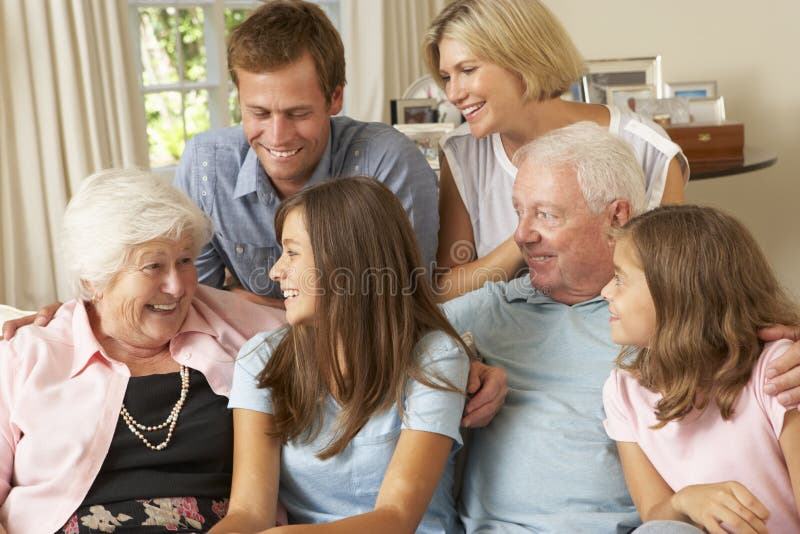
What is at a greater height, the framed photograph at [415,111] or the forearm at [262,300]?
the framed photograph at [415,111]

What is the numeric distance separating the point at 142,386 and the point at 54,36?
7.91 ft

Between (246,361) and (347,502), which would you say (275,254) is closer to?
(246,361)

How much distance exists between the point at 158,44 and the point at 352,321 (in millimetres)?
3236

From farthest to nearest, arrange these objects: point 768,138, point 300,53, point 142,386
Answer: point 768,138
point 300,53
point 142,386

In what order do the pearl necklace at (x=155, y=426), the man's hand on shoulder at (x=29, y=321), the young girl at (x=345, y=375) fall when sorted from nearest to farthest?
the young girl at (x=345, y=375)
the pearl necklace at (x=155, y=426)
the man's hand on shoulder at (x=29, y=321)

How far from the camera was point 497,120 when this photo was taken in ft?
7.54

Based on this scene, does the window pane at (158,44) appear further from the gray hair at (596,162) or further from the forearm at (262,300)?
the gray hair at (596,162)

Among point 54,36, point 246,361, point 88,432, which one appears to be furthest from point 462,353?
point 54,36

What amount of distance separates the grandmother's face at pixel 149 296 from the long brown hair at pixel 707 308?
88 cm

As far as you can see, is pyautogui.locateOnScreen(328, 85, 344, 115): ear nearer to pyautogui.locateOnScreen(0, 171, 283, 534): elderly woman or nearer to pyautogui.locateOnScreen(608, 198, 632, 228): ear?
pyautogui.locateOnScreen(0, 171, 283, 534): elderly woman

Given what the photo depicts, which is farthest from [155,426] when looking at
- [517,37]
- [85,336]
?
[517,37]

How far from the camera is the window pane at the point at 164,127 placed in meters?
4.58

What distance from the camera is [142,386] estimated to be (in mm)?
1801

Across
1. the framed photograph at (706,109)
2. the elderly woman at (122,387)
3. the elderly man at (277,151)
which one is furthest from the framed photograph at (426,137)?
the elderly woman at (122,387)
